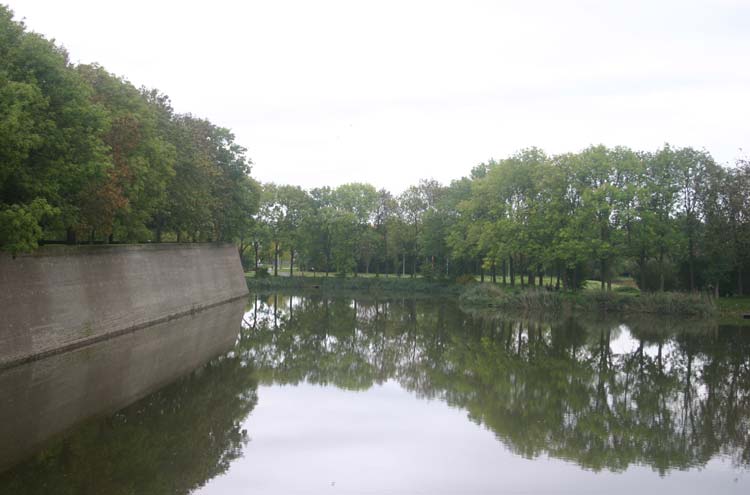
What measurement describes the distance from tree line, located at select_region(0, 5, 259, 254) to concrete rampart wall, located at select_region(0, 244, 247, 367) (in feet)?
4.14

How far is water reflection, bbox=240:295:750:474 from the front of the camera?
12773 mm

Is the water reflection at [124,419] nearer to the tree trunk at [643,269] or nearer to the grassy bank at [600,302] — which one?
the grassy bank at [600,302]

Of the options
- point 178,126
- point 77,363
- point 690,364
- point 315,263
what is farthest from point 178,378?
point 315,263

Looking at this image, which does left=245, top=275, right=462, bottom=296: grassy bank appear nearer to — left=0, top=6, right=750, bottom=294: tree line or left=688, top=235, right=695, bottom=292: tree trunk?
left=0, top=6, right=750, bottom=294: tree line

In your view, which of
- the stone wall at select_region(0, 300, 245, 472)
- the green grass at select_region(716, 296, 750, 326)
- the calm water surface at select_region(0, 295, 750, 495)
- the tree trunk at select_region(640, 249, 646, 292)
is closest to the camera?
the calm water surface at select_region(0, 295, 750, 495)

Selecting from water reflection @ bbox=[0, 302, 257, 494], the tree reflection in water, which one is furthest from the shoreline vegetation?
the tree reflection in water

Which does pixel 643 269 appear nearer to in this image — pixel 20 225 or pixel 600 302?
pixel 600 302

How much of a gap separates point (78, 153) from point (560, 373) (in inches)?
659

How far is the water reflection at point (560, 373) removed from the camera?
41.9 feet

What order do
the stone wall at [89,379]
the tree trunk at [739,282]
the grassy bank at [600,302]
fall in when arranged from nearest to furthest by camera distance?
the stone wall at [89,379]
the grassy bank at [600,302]
the tree trunk at [739,282]

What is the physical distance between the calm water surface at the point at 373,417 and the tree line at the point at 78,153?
479 centimetres

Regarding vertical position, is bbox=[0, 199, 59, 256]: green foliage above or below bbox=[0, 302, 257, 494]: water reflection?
above

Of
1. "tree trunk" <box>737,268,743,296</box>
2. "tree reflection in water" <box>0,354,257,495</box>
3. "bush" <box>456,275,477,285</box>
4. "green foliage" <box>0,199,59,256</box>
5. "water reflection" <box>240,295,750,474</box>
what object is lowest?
"water reflection" <box>240,295,750,474</box>

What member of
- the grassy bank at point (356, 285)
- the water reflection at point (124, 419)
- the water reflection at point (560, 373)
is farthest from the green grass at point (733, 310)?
the water reflection at point (124, 419)
